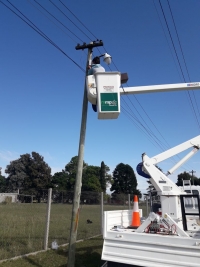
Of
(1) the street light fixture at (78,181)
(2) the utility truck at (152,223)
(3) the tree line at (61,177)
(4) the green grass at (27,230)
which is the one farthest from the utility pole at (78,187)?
(3) the tree line at (61,177)

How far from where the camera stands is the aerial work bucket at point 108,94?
558 centimetres

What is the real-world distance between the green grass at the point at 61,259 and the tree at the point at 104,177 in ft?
272

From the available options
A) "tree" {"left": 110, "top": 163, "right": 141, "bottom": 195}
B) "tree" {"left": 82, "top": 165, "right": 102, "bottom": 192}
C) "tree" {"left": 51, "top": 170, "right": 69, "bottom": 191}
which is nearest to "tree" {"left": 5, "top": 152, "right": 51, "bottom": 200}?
"tree" {"left": 51, "top": 170, "right": 69, "bottom": 191}

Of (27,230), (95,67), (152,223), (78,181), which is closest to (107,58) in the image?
(95,67)

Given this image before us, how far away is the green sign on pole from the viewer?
558 cm

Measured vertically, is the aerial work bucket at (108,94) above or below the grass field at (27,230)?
above

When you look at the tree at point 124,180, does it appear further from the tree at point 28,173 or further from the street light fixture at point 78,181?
the street light fixture at point 78,181

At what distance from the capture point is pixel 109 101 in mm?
5645

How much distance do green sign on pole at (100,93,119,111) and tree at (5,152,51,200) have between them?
245ft

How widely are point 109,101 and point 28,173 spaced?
80.3 meters

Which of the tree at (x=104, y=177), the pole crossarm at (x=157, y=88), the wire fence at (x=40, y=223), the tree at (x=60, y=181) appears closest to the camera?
the pole crossarm at (x=157, y=88)

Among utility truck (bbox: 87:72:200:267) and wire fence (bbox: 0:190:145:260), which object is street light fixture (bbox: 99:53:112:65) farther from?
wire fence (bbox: 0:190:145:260)

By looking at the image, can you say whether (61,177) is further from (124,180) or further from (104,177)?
(124,180)

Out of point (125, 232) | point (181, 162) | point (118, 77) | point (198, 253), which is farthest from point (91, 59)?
point (198, 253)
